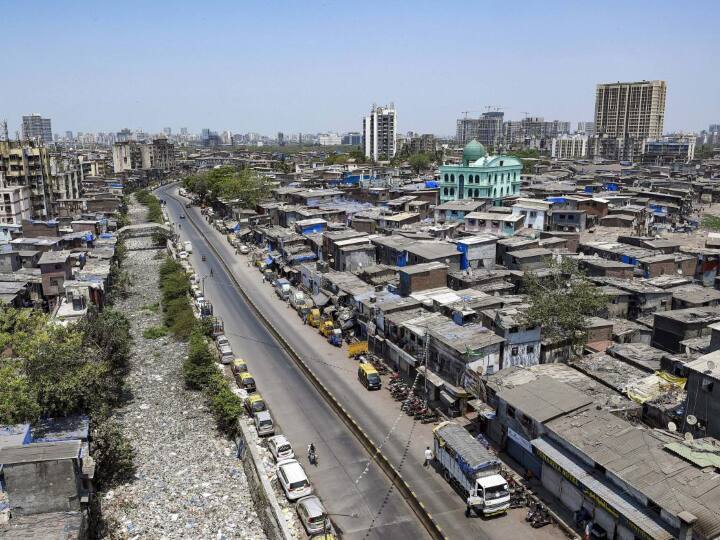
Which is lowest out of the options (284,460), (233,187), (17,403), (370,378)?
(284,460)

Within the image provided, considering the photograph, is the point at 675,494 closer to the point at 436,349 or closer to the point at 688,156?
the point at 436,349

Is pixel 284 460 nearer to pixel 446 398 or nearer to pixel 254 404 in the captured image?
pixel 254 404

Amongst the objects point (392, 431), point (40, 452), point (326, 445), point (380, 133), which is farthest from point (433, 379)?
point (380, 133)

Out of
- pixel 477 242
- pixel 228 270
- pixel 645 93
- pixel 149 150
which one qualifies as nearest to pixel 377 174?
pixel 228 270

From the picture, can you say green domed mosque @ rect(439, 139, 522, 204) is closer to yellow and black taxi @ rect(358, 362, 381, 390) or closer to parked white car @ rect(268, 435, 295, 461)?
yellow and black taxi @ rect(358, 362, 381, 390)

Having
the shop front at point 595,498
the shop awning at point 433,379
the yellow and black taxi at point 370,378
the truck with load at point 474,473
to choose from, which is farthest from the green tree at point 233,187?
the shop front at point 595,498
